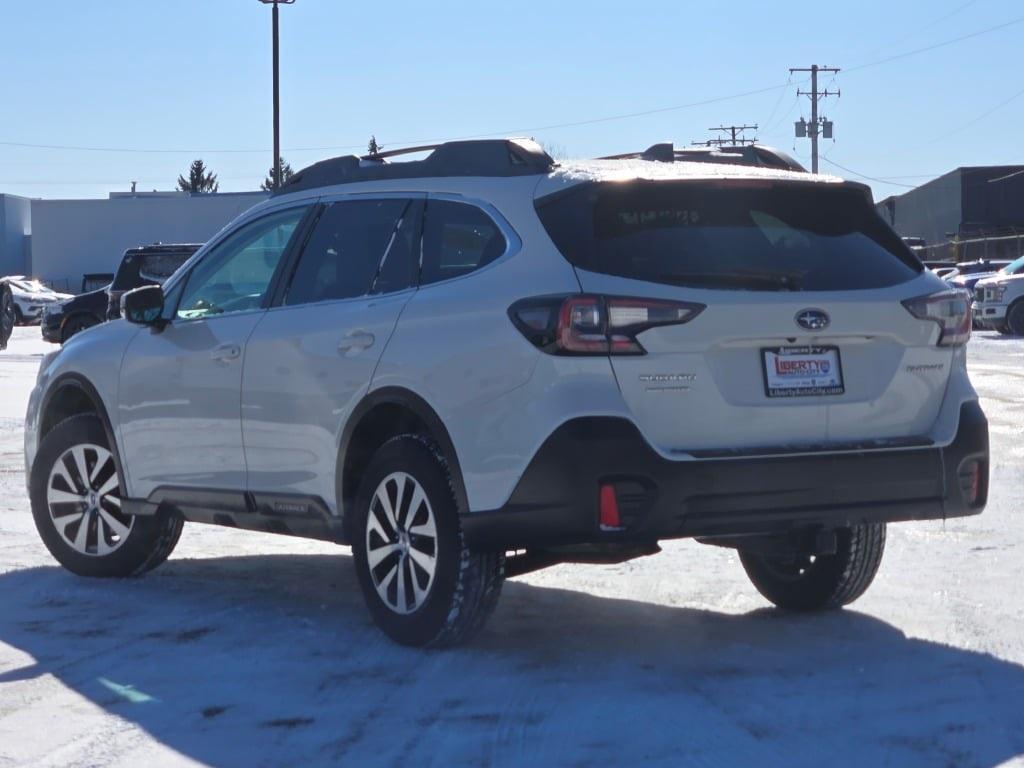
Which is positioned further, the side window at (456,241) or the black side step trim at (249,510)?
the black side step trim at (249,510)

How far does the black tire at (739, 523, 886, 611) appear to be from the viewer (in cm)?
684

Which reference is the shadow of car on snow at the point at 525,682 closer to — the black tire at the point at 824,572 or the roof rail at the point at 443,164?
the black tire at the point at 824,572

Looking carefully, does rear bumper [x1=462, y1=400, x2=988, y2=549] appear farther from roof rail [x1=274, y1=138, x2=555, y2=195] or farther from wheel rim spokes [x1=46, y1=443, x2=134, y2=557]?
wheel rim spokes [x1=46, y1=443, x2=134, y2=557]

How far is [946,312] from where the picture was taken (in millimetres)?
6250

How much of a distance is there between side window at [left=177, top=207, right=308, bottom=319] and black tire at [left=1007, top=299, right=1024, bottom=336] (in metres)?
26.1

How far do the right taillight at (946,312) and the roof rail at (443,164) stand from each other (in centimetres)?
145

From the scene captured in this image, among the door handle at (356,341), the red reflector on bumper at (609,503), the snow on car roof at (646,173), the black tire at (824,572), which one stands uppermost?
the snow on car roof at (646,173)

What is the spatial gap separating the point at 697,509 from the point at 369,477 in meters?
1.38

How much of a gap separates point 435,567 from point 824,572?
70.8 inches

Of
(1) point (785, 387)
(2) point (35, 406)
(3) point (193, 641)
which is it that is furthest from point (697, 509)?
(2) point (35, 406)

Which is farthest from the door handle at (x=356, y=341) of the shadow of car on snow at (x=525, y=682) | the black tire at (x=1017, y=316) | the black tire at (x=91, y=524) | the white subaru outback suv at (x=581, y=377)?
the black tire at (x=1017, y=316)

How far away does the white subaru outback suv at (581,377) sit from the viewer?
222 inches

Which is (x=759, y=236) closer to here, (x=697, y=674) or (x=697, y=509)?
(x=697, y=509)

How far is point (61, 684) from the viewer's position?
5875mm
